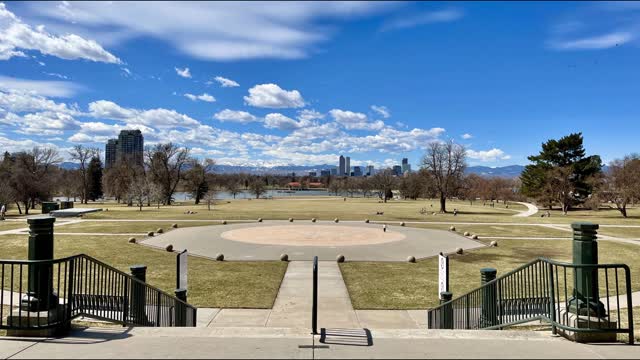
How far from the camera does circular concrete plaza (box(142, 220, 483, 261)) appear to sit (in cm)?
2042

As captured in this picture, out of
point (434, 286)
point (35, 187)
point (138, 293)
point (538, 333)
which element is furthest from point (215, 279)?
point (35, 187)

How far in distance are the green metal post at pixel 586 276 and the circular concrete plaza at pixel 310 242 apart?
13.1 m

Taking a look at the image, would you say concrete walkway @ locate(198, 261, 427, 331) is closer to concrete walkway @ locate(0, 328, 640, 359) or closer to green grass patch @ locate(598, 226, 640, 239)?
concrete walkway @ locate(0, 328, 640, 359)

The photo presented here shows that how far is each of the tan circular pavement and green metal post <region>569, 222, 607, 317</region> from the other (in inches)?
695

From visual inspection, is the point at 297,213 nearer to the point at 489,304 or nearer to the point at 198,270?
the point at 198,270

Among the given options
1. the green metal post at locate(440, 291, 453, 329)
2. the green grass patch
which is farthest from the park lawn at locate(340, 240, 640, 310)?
the green grass patch

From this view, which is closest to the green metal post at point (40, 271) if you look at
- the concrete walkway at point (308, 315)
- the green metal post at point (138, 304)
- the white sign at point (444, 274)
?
the green metal post at point (138, 304)

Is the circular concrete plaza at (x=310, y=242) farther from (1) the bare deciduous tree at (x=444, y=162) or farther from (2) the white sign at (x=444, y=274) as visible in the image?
(1) the bare deciduous tree at (x=444, y=162)

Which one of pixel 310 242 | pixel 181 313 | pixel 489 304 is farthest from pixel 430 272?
pixel 181 313

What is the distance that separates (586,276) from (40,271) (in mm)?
8273

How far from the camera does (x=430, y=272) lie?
16609mm

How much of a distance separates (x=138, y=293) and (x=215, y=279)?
6.21m

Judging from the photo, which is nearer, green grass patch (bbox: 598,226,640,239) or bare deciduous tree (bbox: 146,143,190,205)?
green grass patch (bbox: 598,226,640,239)

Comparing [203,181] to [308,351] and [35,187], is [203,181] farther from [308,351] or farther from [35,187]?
[308,351]
